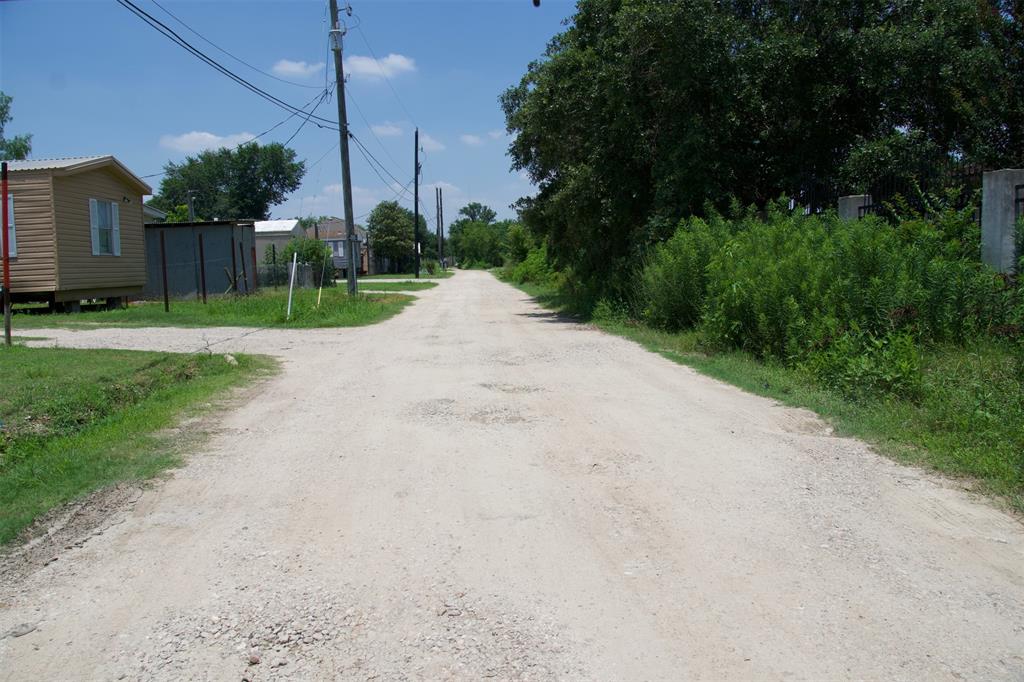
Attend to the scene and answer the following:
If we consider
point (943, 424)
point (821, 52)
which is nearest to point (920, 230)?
point (943, 424)

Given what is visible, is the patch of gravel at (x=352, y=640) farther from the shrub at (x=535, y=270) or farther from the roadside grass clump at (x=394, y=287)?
the shrub at (x=535, y=270)

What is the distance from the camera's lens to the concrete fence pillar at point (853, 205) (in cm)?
1551

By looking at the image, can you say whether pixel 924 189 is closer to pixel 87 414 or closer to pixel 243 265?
pixel 87 414

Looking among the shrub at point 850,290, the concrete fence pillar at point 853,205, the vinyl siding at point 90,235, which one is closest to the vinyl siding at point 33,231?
the vinyl siding at point 90,235

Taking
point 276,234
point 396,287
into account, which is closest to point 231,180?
point 276,234

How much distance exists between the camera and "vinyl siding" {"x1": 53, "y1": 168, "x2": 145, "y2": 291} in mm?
21828

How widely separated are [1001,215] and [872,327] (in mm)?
3084

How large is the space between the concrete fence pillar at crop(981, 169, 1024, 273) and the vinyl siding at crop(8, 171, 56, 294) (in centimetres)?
2155

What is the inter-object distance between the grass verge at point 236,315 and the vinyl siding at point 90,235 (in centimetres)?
144

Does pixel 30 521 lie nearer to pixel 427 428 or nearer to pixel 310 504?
pixel 310 504

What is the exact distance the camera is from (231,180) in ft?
255

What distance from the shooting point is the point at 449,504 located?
19.0 feet

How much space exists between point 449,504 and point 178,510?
6.43ft

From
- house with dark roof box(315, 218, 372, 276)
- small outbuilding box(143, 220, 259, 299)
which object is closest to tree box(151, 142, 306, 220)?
house with dark roof box(315, 218, 372, 276)
